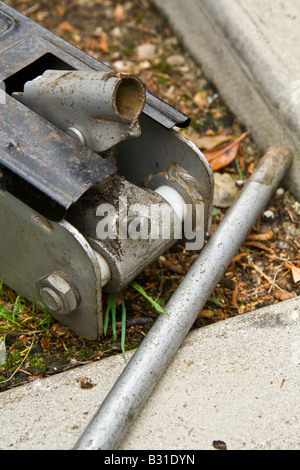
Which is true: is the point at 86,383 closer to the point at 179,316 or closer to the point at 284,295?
the point at 179,316

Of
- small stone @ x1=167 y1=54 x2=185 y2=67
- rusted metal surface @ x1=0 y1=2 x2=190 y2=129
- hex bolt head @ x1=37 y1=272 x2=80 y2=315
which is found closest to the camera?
hex bolt head @ x1=37 y1=272 x2=80 y2=315

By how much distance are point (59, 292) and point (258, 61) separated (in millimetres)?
1335

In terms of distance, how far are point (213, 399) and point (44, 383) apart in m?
0.49

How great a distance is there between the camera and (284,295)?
80.7 inches

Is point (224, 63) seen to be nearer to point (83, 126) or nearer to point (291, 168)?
point (291, 168)

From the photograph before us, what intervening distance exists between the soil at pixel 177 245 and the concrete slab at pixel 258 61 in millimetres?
80

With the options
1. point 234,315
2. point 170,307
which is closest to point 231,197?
point 234,315

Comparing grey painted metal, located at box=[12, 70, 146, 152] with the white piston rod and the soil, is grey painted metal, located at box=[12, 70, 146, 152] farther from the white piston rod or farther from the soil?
the soil

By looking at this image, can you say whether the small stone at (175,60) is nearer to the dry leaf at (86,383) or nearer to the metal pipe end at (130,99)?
the metal pipe end at (130,99)

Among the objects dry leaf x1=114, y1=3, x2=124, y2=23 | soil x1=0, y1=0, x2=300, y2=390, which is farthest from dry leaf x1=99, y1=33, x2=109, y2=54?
dry leaf x1=114, y1=3, x2=124, y2=23

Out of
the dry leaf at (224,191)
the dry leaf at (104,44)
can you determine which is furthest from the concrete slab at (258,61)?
the dry leaf at (104,44)

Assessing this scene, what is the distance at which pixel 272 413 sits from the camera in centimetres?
160

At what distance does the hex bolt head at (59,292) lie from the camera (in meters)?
1.72

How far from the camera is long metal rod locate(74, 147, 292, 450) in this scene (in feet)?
5.05
